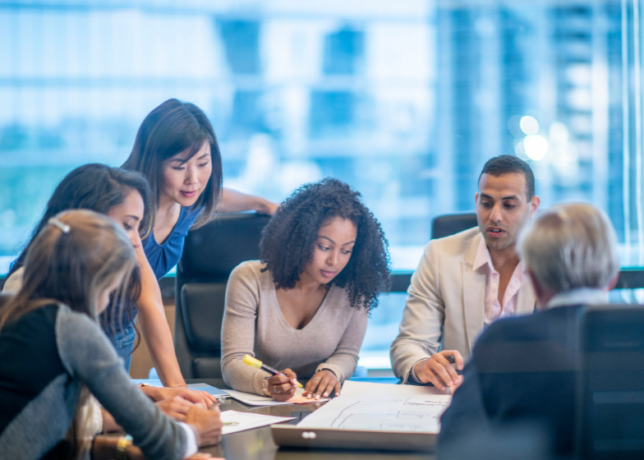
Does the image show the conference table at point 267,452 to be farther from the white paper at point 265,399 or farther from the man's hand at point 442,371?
the man's hand at point 442,371

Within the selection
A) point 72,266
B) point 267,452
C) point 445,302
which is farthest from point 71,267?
point 445,302

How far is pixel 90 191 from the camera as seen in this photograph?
111 cm

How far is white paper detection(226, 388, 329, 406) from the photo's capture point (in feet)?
3.98

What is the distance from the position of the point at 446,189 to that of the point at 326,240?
1263 mm

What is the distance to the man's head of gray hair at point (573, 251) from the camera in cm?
76

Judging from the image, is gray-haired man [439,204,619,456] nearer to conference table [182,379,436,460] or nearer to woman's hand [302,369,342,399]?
conference table [182,379,436,460]

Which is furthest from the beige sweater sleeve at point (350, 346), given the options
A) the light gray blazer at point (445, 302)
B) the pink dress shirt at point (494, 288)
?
the pink dress shirt at point (494, 288)

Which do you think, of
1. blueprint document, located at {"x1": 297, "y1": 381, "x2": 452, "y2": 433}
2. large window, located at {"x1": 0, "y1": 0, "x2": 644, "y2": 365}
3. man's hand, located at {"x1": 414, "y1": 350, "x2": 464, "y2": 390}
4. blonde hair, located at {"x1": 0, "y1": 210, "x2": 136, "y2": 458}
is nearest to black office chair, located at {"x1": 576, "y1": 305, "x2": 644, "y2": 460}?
blueprint document, located at {"x1": 297, "y1": 381, "x2": 452, "y2": 433}

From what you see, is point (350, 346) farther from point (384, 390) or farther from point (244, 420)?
point (244, 420)

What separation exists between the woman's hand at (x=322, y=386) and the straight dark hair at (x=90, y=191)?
589 mm

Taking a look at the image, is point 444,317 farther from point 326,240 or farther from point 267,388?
point 267,388

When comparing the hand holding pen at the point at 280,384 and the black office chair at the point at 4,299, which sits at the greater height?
the black office chair at the point at 4,299

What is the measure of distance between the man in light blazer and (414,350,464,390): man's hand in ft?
0.64

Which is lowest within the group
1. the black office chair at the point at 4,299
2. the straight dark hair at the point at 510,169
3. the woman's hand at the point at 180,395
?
the woman's hand at the point at 180,395
